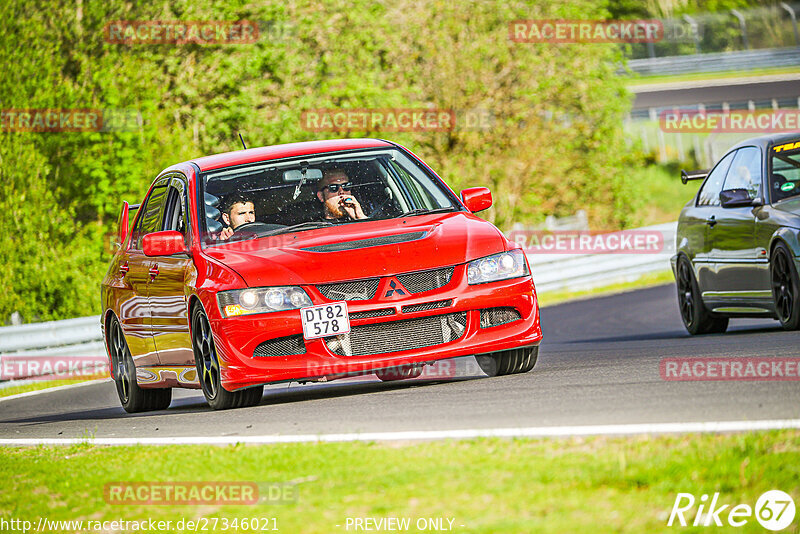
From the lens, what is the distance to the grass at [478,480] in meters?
4.68

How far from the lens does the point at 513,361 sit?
29.7 ft

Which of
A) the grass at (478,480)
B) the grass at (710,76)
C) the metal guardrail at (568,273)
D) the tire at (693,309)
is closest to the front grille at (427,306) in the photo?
the grass at (478,480)

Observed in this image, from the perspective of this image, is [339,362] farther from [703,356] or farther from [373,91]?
[373,91]

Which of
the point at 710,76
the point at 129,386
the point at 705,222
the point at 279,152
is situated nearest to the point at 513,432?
the point at 279,152

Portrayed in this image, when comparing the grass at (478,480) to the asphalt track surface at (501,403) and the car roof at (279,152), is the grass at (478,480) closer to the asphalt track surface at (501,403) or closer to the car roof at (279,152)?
the asphalt track surface at (501,403)

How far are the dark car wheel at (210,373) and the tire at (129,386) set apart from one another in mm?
1533

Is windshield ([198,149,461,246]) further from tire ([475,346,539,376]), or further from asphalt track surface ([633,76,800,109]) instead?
asphalt track surface ([633,76,800,109])

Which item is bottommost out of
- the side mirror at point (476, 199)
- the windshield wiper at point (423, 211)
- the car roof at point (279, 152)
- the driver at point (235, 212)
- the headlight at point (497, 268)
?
the headlight at point (497, 268)

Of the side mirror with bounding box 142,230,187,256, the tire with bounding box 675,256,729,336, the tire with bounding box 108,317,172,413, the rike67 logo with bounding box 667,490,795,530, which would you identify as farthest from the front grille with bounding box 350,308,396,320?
the tire with bounding box 675,256,729,336

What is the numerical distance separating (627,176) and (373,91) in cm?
863

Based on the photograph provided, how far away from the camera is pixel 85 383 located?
15469 millimetres

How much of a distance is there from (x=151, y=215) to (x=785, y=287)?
4.78m

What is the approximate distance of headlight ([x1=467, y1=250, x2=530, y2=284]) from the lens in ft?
27.7

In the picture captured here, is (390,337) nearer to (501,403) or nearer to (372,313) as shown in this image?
(372,313)
